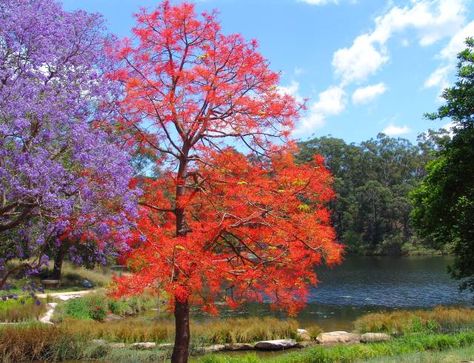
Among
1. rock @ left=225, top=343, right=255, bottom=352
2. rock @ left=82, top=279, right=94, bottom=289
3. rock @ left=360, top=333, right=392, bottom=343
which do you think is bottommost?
rock @ left=225, top=343, right=255, bottom=352

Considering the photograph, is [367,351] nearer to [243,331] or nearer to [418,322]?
[243,331]

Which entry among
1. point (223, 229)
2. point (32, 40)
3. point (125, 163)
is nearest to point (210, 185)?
point (223, 229)

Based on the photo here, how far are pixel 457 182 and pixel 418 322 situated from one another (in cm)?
545

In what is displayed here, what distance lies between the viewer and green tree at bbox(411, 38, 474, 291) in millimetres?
16688

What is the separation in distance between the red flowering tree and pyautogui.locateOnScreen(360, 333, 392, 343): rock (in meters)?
7.14

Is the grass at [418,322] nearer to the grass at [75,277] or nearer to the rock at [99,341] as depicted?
the rock at [99,341]

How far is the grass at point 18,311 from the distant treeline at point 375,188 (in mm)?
58461

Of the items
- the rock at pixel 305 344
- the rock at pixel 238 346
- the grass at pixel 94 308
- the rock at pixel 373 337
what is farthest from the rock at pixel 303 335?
the grass at pixel 94 308

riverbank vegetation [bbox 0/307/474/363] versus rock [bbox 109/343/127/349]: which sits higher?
riverbank vegetation [bbox 0/307/474/363]

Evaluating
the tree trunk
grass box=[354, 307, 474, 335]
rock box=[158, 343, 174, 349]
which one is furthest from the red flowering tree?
grass box=[354, 307, 474, 335]

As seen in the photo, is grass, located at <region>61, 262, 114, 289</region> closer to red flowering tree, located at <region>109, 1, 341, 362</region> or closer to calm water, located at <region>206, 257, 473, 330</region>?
calm water, located at <region>206, 257, 473, 330</region>

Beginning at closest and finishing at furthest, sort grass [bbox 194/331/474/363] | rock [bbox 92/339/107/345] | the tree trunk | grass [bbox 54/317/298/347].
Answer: the tree trunk, grass [bbox 194/331/474/363], rock [bbox 92/339/107/345], grass [bbox 54/317/298/347]

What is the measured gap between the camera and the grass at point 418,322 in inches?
704

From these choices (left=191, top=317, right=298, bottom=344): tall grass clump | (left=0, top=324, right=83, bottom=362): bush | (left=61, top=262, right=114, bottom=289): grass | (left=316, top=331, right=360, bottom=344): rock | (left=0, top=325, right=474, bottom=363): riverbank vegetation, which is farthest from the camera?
(left=61, top=262, right=114, bottom=289): grass
